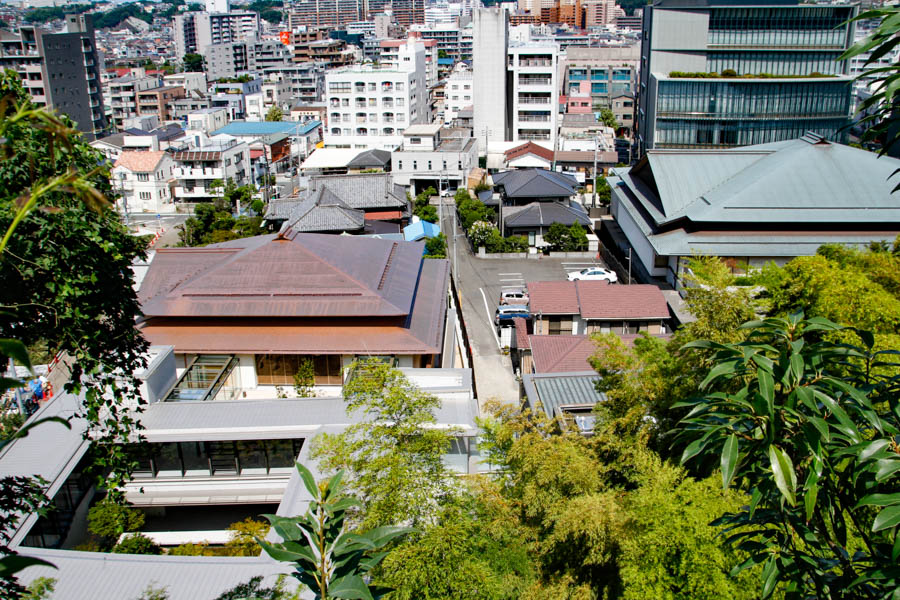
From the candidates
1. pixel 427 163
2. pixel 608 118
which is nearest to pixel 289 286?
pixel 427 163

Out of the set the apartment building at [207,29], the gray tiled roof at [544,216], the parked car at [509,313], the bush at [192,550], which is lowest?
the parked car at [509,313]

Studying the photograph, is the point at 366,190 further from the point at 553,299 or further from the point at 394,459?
the point at 394,459

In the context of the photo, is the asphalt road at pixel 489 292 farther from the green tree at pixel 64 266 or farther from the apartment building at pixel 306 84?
the apartment building at pixel 306 84

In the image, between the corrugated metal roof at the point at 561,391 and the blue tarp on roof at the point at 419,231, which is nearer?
the corrugated metal roof at the point at 561,391

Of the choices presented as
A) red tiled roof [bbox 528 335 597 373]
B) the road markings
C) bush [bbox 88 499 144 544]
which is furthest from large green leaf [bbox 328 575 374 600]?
the road markings

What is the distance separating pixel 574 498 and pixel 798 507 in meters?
4.37

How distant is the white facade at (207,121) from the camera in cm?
5262

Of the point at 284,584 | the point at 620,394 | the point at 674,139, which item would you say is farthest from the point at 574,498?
the point at 674,139

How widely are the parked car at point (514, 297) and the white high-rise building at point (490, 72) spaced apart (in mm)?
23503

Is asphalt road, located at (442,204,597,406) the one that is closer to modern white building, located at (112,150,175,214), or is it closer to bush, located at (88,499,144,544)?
bush, located at (88,499,144,544)

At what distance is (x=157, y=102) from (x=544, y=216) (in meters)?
51.0

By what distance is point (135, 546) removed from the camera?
9.49m

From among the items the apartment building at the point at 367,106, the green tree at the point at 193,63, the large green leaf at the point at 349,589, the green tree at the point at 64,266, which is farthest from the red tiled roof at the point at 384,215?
the green tree at the point at 193,63

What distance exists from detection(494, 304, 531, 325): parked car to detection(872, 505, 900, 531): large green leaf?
17874 mm
